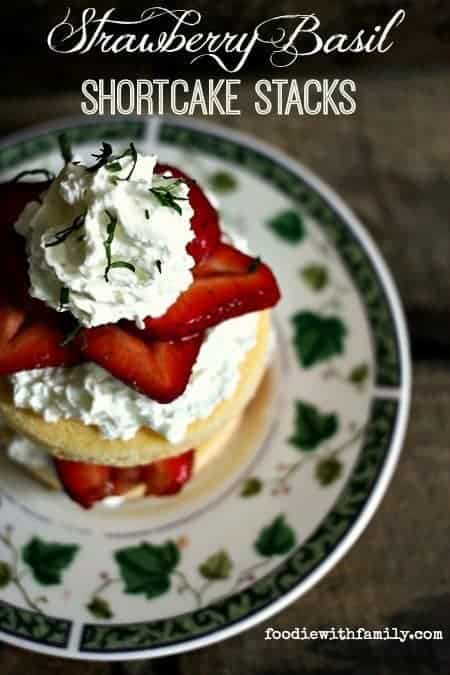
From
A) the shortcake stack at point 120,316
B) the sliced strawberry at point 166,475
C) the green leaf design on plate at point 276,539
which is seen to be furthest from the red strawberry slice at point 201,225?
the green leaf design on plate at point 276,539

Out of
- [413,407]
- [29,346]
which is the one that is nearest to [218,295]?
[29,346]

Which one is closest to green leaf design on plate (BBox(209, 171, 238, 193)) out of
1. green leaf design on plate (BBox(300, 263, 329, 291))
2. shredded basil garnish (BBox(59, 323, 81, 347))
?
green leaf design on plate (BBox(300, 263, 329, 291))

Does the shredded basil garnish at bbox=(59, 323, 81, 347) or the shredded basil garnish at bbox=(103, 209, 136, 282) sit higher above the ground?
the shredded basil garnish at bbox=(103, 209, 136, 282)

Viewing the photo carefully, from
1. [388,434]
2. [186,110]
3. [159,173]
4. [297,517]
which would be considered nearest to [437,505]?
[388,434]

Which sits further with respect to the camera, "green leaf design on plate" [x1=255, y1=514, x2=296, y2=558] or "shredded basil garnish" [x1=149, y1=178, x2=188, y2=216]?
"green leaf design on plate" [x1=255, y1=514, x2=296, y2=558]

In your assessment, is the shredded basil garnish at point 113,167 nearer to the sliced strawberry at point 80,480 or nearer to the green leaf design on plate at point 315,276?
the sliced strawberry at point 80,480

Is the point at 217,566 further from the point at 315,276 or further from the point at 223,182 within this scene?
the point at 223,182

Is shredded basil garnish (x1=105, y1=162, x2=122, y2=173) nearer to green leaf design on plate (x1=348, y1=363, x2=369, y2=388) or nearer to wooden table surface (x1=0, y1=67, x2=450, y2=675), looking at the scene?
green leaf design on plate (x1=348, y1=363, x2=369, y2=388)
